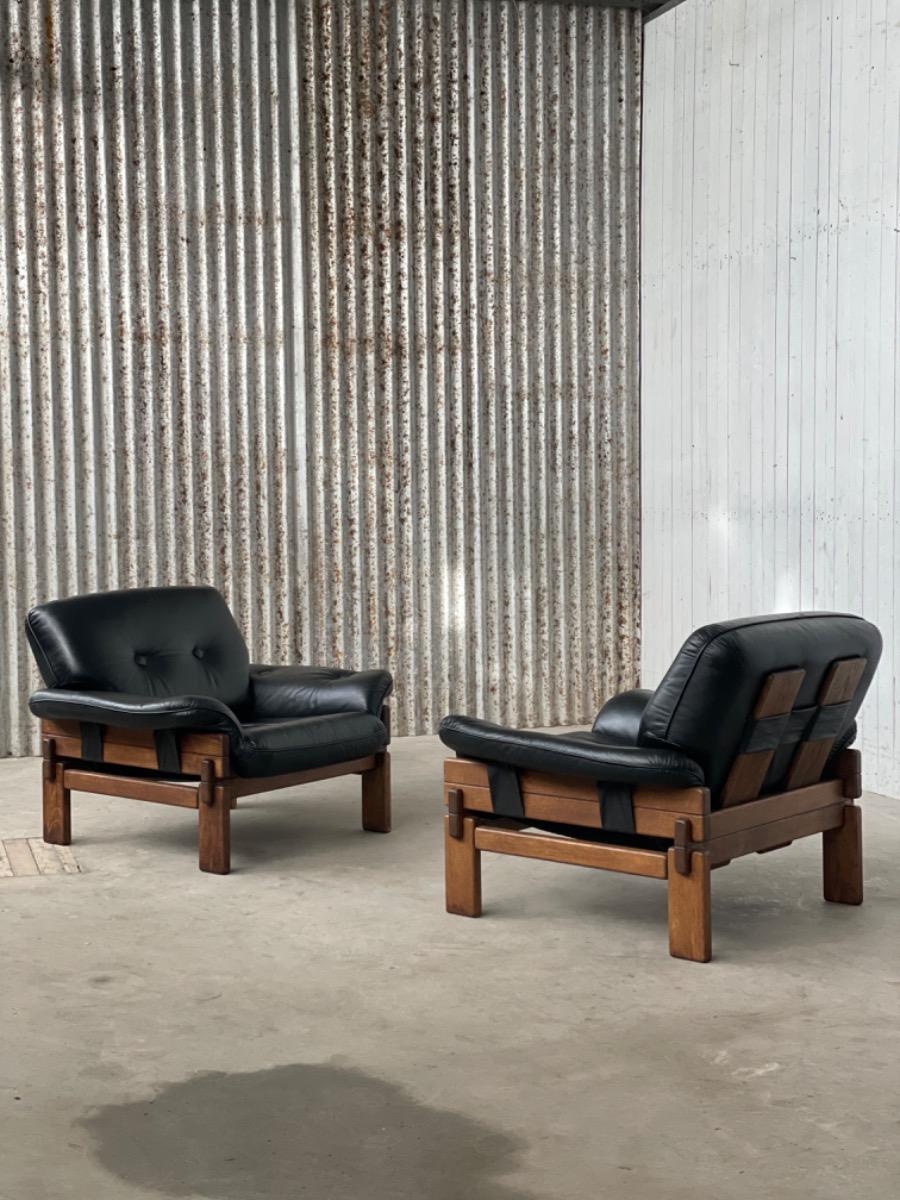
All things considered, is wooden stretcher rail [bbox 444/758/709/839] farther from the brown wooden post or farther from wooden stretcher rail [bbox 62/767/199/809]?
the brown wooden post

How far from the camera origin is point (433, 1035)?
3291mm

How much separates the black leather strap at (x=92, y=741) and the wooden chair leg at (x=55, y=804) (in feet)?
0.49

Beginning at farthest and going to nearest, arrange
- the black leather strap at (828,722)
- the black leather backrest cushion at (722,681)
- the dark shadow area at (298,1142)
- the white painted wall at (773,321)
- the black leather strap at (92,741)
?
the white painted wall at (773,321)
the black leather strap at (92,741)
the black leather strap at (828,722)
the black leather backrest cushion at (722,681)
the dark shadow area at (298,1142)

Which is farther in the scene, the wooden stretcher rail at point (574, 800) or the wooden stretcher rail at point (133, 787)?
the wooden stretcher rail at point (133, 787)

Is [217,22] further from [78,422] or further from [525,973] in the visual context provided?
[525,973]

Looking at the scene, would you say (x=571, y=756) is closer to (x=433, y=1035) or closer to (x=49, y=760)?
(x=433, y=1035)

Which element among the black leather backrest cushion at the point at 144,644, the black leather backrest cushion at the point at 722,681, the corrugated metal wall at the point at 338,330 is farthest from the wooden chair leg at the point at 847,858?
the corrugated metal wall at the point at 338,330

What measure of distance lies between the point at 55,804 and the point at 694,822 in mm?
2363

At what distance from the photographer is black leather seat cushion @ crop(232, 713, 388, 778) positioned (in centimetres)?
470

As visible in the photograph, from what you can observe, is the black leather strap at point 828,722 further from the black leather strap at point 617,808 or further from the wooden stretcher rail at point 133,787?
the wooden stretcher rail at point 133,787

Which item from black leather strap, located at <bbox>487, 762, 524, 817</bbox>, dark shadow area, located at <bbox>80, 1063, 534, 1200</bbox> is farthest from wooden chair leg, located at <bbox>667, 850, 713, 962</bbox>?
dark shadow area, located at <bbox>80, 1063, 534, 1200</bbox>

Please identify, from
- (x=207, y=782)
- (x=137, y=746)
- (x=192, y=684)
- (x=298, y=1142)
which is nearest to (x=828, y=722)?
(x=207, y=782)

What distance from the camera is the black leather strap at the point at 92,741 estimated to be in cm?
500

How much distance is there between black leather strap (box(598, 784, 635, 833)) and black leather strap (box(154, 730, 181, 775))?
1.50m
